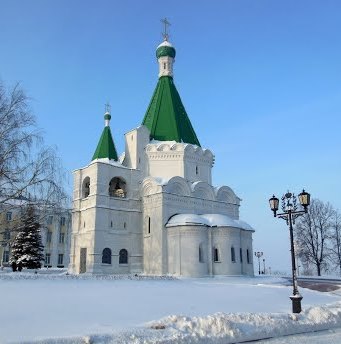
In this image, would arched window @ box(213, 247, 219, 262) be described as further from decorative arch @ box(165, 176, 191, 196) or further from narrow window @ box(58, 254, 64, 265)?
narrow window @ box(58, 254, 64, 265)

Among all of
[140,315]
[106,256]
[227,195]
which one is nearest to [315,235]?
[227,195]

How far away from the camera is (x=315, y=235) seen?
39.8m

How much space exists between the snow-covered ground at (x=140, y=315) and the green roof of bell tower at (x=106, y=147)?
17.5 metres

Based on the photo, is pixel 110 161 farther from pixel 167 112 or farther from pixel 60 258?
pixel 60 258

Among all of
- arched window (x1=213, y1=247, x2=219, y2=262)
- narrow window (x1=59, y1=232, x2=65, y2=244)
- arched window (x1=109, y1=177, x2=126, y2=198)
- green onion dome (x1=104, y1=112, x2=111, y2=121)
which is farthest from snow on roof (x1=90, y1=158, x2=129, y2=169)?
narrow window (x1=59, y1=232, x2=65, y2=244)

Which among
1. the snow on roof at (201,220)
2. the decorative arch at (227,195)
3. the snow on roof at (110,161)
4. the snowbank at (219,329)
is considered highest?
the snow on roof at (110,161)

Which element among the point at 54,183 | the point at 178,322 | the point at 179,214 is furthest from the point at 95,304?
the point at 179,214

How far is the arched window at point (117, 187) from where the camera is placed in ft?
108

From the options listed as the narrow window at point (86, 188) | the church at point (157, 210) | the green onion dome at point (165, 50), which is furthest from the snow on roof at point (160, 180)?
the green onion dome at point (165, 50)

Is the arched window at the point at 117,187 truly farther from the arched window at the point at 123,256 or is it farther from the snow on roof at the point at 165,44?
the snow on roof at the point at 165,44

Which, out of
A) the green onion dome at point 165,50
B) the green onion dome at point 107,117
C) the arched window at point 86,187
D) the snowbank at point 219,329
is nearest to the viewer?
the snowbank at point 219,329

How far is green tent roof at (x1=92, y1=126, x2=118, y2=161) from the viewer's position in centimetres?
3284

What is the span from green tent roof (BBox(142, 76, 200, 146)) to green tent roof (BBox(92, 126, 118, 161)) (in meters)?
3.42

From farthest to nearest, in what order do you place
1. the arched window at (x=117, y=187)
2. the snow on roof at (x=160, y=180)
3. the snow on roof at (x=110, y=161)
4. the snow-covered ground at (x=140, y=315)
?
the arched window at (x=117, y=187) → the snow on roof at (x=110, y=161) → the snow on roof at (x=160, y=180) → the snow-covered ground at (x=140, y=315)
